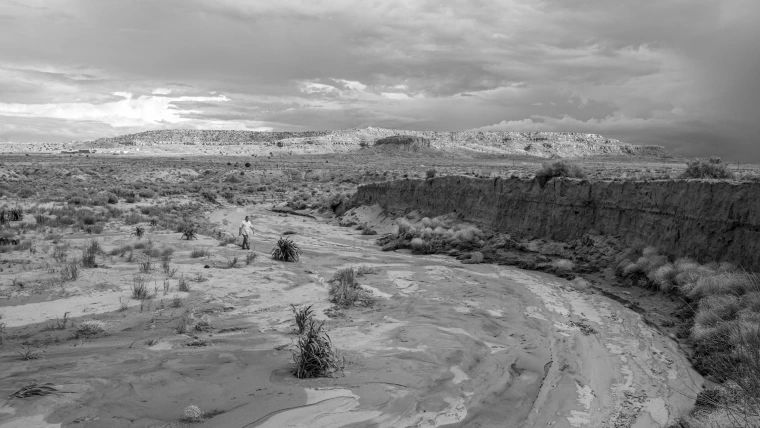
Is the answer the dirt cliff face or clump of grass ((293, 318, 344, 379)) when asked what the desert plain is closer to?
clump of grass ((293, 318, 344, 379))

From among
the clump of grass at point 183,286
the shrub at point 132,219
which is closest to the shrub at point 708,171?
the clump of grass at point 183,286

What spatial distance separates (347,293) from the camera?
38.6 feet

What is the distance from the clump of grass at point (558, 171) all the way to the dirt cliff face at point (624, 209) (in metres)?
0.45

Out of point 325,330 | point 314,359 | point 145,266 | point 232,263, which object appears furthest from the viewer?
point 232,263

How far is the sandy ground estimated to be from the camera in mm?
6246

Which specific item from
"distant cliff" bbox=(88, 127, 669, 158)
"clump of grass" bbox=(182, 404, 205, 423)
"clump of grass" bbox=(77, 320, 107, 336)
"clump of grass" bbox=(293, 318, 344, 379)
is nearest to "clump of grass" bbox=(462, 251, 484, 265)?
"clump of grass" bbox=(293, 318, 344, 379)

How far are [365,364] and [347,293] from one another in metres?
3.98

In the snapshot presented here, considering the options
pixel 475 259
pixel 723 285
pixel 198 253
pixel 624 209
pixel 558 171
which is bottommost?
pixel 475 259

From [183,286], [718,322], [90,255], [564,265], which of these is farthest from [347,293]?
[564,265]

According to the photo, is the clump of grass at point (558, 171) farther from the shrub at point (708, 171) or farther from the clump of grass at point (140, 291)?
the clump of grass at point (140, 291)

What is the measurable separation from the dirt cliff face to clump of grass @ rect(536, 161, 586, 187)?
1.49ft

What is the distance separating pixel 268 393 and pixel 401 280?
821cm

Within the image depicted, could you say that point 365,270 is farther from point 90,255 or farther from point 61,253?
point 61,253

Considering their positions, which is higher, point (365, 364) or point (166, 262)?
point (166, 262)
